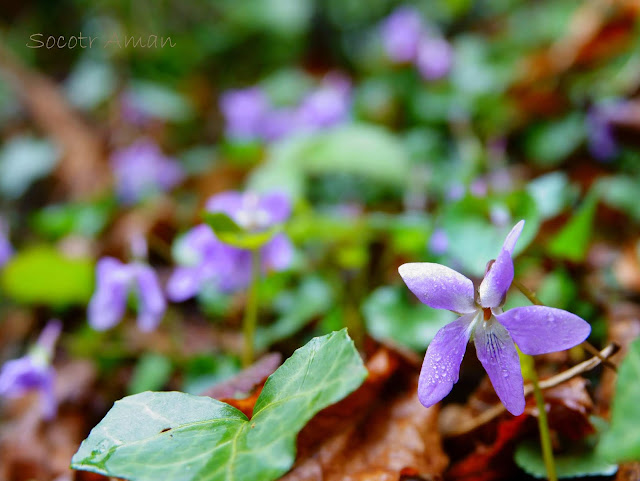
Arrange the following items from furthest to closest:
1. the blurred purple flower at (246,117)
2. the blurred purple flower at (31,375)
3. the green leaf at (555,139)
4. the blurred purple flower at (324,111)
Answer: the blurred purple flower at (246,117) < the blurred purple flower at (324,111) < the green leaf at (555,139) < the blurred purple flower at (31,375)

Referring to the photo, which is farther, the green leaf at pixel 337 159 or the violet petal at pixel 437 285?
the green leaf at pixel 337 159

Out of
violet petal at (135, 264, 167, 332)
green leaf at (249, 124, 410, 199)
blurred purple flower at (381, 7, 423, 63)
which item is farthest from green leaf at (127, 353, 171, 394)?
blurred purple flower at (381, 7, 423, 63)

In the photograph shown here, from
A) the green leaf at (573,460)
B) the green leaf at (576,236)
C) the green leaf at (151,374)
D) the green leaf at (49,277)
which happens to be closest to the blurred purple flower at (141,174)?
the green leaf at (49,277)

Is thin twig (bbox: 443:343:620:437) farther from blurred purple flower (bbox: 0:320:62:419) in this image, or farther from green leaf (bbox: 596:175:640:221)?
green leaf (bbox: 596:175:640:221)

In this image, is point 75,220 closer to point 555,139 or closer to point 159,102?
point 159,102

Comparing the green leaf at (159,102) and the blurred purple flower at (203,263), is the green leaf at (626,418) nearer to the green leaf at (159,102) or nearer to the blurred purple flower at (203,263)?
the blurred purple flower at (203,263)

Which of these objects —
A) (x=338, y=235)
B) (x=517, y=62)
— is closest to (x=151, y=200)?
(x=338, y=235)
